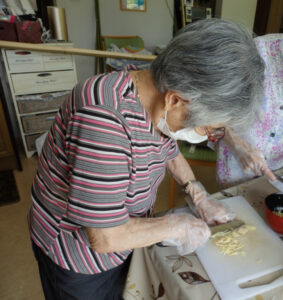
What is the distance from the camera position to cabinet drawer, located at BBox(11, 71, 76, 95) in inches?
87.4

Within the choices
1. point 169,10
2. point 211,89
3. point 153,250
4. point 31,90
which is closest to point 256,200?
point 153,250

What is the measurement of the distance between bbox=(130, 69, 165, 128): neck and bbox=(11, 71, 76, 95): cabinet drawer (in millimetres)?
1958

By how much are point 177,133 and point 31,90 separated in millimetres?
2031

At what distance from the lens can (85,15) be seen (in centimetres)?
287

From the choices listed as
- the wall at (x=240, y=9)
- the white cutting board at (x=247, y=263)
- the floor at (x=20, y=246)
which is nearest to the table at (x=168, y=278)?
the white cutting board at (x=247, y=263)

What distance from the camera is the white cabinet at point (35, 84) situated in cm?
216

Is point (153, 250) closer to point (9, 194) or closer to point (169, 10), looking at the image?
point (9, 194)

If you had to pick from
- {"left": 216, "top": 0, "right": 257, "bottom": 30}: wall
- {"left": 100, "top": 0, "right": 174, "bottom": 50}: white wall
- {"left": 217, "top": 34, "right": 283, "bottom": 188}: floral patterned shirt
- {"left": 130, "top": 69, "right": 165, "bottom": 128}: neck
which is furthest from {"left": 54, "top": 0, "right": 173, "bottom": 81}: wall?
{"left": 130, "top": 69, "right": 165, "bottom": 128}: neck

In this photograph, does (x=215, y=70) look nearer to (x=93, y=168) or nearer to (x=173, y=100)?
(x=173, y=100)

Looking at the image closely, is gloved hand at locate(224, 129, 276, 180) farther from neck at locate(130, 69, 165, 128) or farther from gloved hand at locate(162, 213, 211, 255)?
neck at locate(130, 69, 165, 128)

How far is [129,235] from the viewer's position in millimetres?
583

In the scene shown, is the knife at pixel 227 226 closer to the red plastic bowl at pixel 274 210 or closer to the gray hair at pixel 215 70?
the red plastic bowl at pixel 274 210

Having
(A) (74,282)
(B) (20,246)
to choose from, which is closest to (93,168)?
(A) (74,282)

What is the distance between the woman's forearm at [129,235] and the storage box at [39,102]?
1.92 metres
